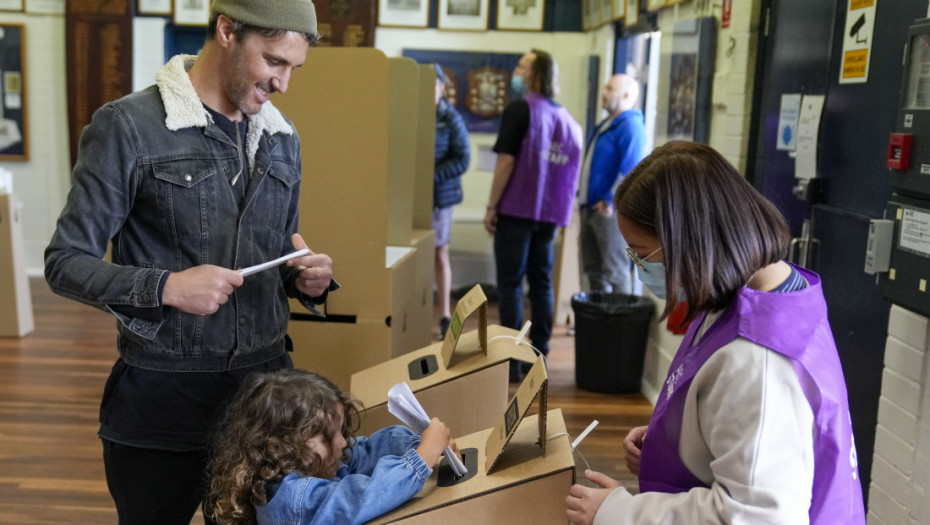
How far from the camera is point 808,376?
114cm

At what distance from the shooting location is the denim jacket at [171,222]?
1476 mm

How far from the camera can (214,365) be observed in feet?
5.35

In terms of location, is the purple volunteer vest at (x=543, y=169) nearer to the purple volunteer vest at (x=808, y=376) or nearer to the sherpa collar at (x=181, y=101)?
the sherpa collar at (x=181, y=101)

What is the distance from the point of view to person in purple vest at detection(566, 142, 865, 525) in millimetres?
1116

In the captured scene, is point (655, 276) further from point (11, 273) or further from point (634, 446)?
point (11, 273)

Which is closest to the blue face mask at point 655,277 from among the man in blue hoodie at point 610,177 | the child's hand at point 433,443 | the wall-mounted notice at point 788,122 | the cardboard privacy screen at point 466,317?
the child's hand at point 433,443

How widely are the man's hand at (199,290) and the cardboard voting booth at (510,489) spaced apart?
0.45 m

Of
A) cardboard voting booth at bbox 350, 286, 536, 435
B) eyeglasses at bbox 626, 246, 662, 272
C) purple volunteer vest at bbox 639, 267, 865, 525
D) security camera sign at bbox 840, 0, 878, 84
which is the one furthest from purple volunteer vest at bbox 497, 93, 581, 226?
purple volunteer vest at bbox 639, 267, 865, 525

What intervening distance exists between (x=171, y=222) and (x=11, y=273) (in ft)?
14.3

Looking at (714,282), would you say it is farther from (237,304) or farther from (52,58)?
(52,58)

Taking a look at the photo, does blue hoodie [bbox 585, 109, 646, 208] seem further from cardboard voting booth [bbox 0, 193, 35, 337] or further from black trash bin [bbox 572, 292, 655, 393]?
cardboard voting booth [bbox 0, 193, 35, 337]

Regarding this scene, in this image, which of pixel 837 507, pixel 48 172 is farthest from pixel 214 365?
pixel 48 172

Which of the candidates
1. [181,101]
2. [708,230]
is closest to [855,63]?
[708,230]

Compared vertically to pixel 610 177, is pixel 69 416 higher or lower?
lower
